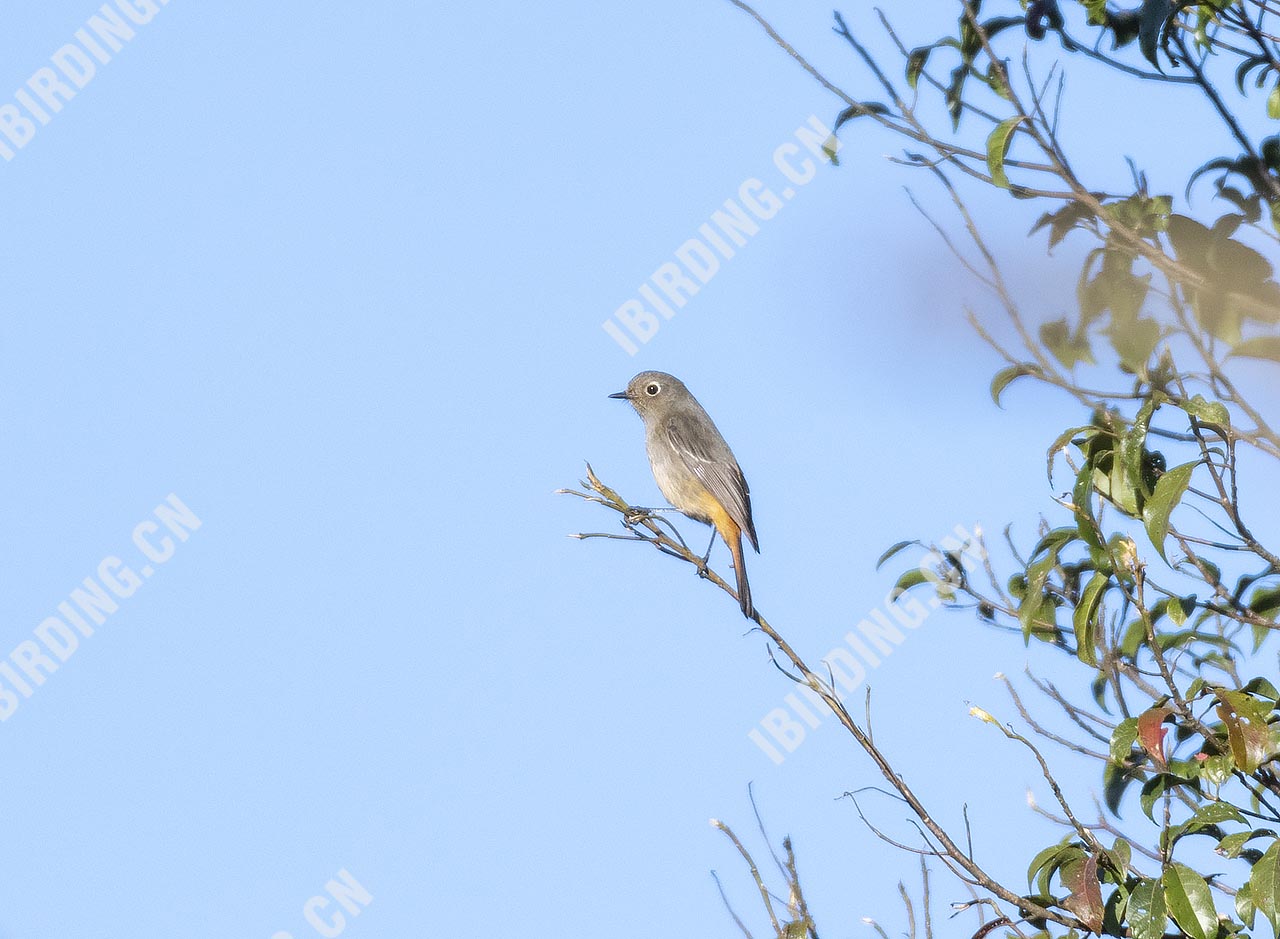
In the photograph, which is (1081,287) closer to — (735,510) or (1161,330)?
(1161,330)

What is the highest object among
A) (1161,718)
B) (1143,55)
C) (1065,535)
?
(1143,55)

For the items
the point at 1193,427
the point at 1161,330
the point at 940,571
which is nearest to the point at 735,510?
the point at 940,571

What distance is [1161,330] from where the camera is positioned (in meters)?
1.22

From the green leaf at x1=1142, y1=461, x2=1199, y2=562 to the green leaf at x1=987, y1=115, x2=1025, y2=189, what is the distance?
90cm

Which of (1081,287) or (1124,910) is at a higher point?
(1081,287)

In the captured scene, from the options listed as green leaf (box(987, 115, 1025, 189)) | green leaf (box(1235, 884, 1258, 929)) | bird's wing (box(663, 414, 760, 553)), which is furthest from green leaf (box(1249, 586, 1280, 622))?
bird's wing (box(663, 414, 760, 553))

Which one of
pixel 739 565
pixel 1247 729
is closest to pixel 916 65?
pixel 1247 729

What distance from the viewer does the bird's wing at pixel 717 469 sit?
8.05m

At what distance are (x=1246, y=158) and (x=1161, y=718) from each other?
1.57m

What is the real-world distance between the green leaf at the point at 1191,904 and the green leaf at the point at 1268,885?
0.09 meters

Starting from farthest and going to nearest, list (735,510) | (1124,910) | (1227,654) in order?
(735,510), (1227,654), (1124,910)

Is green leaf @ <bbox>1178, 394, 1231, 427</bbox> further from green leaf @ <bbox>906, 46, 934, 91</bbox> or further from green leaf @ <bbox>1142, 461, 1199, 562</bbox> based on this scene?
green leaf @ <bbox>906, 46, 934, 91</bbox>

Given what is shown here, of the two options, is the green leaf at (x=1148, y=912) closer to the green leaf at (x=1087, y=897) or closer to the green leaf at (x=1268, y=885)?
the green leaf at (x=1087, y=897)

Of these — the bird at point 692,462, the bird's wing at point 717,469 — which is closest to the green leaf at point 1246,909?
A: the bird at point 692,462
